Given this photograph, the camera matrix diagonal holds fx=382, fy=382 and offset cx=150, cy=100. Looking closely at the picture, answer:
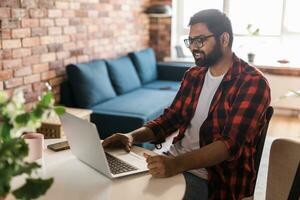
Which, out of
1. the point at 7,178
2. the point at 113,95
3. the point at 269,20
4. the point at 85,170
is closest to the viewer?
the point at 7,178

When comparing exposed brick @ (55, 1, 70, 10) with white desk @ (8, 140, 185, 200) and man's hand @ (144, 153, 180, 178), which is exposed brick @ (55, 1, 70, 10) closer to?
white desk @ (8, 140, 185, 200)

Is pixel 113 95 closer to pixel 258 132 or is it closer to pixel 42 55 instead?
pixel 42 55

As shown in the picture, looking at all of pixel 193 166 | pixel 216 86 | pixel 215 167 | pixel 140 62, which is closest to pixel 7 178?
pixel 193 166

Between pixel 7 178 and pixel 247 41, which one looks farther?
pixel 247 41

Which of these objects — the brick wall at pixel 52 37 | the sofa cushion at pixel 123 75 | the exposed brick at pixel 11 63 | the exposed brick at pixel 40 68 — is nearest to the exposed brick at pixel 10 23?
the brick wall at pixel 52 37

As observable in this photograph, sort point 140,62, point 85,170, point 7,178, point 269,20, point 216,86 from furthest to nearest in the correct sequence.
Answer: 1. point 269,20
2. point 140,62
3. point 216,86
4. point 85,170
5. point 7,178

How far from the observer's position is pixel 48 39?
10.6 feet

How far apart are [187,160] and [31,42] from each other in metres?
2.08

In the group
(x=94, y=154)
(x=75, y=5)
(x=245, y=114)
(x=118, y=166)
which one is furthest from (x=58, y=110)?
(x=75, y=5)

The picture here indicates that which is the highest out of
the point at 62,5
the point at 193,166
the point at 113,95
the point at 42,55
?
the point at 62,5

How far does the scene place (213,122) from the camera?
1639mm

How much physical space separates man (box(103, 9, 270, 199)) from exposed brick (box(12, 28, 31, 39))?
156 centimetres

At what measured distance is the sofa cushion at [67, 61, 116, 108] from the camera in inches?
133

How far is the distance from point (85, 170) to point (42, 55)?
2.03 m
